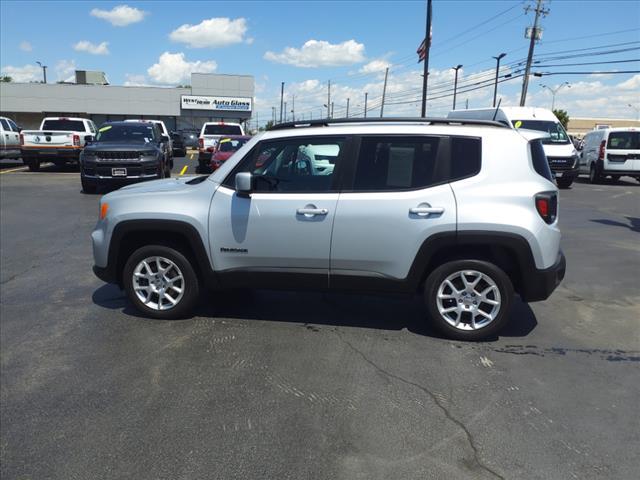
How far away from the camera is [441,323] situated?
4.74 m

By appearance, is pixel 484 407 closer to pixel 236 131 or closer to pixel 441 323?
pixel 441 323

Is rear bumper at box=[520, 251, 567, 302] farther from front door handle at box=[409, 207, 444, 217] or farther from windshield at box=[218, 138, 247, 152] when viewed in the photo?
windshield at box=[218, 138, 247, 152]

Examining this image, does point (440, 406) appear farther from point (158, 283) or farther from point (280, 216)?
point (158, 283)

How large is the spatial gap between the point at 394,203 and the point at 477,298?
107 cm

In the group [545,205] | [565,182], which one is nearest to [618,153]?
[565,182]

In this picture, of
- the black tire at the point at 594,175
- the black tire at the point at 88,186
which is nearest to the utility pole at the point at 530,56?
the black tire at the point at 594,175

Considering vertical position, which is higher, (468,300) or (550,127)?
(550,127)

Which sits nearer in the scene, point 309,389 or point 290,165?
point 309,389

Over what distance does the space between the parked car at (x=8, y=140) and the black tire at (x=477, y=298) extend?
66.2 ft

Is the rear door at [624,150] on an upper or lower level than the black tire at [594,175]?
upper

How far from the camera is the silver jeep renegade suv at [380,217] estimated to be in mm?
4555

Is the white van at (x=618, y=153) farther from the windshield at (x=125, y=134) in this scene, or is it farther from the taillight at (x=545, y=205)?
the taillight at (x=545, y=205)

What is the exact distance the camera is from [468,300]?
4699 millimetres

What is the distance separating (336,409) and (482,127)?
8.69 ft
